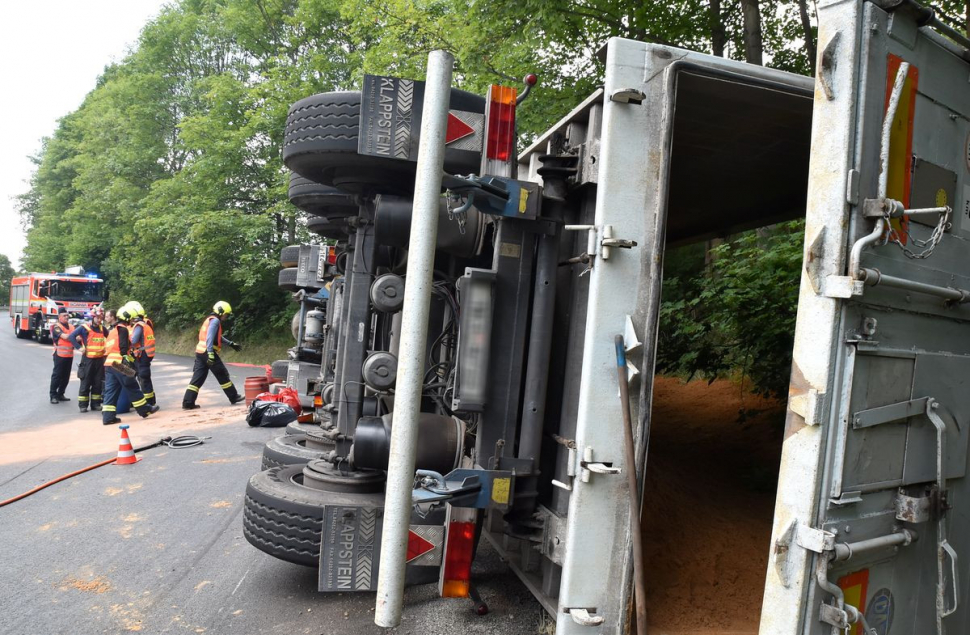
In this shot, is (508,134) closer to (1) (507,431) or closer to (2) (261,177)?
(1) (507,431)

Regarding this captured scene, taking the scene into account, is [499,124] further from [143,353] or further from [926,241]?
[143,353]

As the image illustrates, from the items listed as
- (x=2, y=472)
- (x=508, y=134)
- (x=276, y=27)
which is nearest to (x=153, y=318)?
(x=276, y=27)

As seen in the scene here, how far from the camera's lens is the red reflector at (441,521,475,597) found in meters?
2.86

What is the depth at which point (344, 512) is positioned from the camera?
3049 millimetres

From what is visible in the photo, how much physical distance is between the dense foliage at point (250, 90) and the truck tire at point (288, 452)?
561 cm

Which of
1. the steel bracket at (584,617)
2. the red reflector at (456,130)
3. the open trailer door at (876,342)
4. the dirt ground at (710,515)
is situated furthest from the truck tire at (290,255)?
the open trailer door at (876,342)

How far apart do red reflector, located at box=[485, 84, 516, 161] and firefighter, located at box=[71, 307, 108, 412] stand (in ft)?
33.3

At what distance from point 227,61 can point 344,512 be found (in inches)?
1111

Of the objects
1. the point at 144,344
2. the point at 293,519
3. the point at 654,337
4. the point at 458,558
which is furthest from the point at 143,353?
the point at 654,337

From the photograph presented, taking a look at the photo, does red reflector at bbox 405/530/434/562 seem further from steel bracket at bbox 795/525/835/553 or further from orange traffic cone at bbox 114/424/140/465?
orange traffic cone at bbox 114/424/140/465

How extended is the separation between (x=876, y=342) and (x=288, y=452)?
4.19 m

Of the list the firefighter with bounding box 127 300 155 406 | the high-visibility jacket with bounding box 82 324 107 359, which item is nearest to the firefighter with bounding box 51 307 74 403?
the high-visibility jacket with bounding box 82 324 107 359

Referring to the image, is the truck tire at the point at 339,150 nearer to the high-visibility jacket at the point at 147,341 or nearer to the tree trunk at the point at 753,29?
the tree trunk at the point at 753,29

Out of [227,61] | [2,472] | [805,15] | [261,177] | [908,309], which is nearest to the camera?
[908,309]
